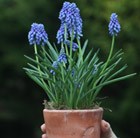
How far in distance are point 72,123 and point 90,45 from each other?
13.7 ft

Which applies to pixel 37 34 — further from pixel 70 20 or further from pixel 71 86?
pixel 71 86

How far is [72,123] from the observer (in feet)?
8.63

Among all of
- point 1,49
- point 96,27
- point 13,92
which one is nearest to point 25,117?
point 13,92

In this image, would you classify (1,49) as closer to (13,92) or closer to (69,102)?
(13,92)

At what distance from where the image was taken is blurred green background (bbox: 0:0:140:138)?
270 inches

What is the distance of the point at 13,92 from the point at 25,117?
0.28m

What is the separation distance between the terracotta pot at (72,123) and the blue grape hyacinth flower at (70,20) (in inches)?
11.2

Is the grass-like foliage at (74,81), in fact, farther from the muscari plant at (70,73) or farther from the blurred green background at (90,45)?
the blurred green background at (90,45)

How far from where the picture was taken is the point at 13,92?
Result: 752cm

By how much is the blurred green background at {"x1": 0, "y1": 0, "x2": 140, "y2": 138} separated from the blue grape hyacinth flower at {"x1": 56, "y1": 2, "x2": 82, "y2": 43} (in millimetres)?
3974

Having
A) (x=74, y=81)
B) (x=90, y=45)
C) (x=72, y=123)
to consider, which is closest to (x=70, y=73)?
(x=74, y=81)

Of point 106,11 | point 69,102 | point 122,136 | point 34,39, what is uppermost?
point 106,11

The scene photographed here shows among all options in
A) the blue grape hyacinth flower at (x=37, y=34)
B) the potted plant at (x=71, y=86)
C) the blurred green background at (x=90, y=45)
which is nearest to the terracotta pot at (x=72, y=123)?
the potted plant at (x=71, y=86)

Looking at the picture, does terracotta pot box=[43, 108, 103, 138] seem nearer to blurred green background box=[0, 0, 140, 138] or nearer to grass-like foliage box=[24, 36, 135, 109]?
grass-like foliage box=[24, 36, 135, 109]
